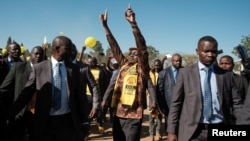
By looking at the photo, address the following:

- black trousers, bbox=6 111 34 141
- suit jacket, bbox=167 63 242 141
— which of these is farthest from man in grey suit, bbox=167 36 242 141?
black trousers, bbox=6 111 34 141

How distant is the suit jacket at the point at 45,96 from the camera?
4.22 m

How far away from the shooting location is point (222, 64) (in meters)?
7.36

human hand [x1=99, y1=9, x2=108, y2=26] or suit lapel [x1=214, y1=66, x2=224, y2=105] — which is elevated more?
human hand [x1=99, y1=9, x2=108, y2=26]

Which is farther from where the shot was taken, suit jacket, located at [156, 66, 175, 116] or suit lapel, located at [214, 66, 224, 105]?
suit jacket, located at [156, 66, 175, 116]

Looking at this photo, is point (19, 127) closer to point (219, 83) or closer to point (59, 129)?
point (59, 129)

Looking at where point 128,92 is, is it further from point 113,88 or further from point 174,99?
point 174,99

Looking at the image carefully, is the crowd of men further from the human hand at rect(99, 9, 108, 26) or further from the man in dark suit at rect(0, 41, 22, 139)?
the human hand at rect(99, 9, 108, 26)

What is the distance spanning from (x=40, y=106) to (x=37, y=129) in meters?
0.31

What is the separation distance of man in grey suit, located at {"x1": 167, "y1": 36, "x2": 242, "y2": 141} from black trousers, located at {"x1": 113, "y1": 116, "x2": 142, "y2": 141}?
4.30 feet

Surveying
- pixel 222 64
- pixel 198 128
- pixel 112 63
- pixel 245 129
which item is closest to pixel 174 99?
pixel 198 128

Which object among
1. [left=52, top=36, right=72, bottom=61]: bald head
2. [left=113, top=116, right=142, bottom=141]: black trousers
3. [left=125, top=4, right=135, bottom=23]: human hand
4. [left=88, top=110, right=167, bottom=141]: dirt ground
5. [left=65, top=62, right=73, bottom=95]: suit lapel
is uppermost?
[left=125, top=4, right=135, bottom=23]: human hand

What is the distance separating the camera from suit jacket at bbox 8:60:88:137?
4.22m

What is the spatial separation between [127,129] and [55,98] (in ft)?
5.57

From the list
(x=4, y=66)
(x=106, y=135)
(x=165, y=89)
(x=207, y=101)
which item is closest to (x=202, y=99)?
(x=207, y=101)
